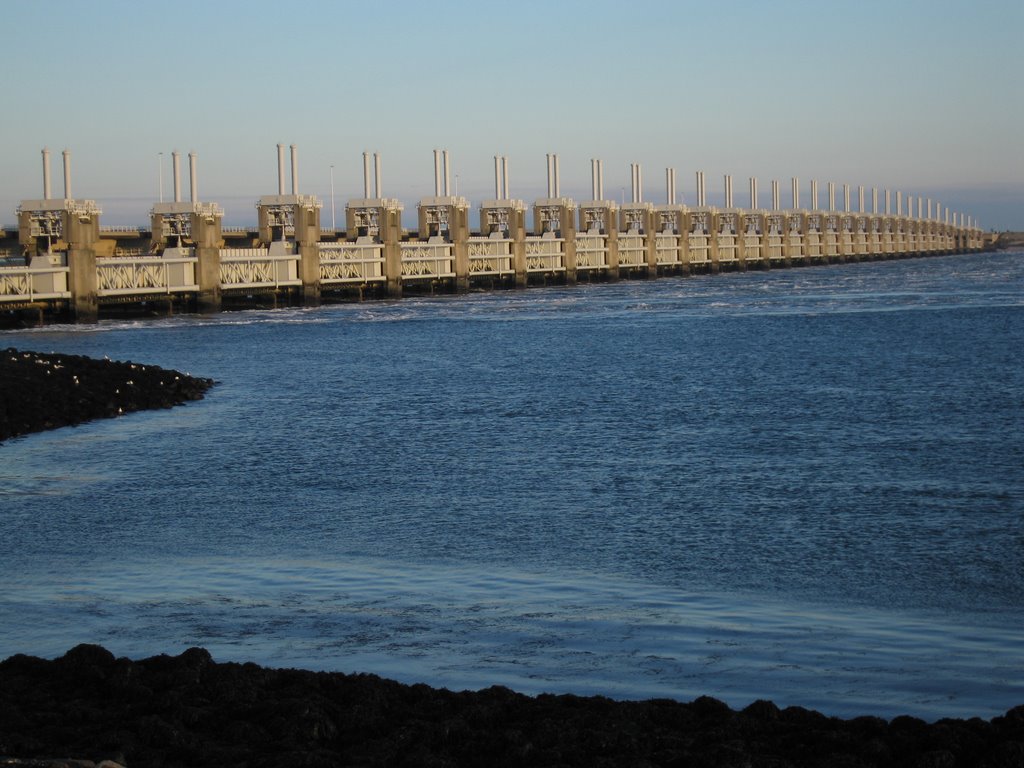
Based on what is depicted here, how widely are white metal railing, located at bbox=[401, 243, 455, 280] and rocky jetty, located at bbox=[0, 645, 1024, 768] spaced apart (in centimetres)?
7272

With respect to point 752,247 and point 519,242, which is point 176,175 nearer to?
point 519,242

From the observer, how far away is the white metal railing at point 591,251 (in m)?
101

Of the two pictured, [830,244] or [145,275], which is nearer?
[145,275]

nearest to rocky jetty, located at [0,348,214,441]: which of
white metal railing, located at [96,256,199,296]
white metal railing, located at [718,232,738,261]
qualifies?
white metal railing, located at [96,256,199,296]

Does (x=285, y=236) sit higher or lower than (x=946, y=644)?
higher

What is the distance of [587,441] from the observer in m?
21.1

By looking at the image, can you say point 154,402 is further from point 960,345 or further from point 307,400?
point 960,345

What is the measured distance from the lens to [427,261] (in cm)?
8212

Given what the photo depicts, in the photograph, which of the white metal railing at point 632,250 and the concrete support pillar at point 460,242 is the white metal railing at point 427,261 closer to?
the concrete support pillar at point 460,242

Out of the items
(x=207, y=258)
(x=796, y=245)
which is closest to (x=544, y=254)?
(x=207, y=258)

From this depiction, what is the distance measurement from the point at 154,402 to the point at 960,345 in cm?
2346

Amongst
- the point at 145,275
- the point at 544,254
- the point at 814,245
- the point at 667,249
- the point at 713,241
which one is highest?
the point at 814,245

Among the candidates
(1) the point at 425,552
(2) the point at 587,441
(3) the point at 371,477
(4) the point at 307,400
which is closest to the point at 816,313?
(4) the point at 307,400

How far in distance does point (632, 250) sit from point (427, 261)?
29.5m
